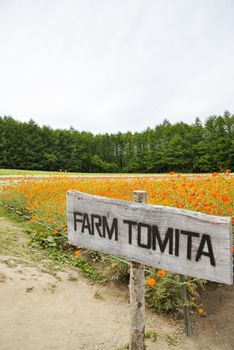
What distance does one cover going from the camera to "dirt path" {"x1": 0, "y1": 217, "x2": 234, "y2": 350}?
271cm

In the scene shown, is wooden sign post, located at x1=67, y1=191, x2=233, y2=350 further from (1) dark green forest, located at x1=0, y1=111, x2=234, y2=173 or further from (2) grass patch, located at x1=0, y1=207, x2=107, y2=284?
(1) dark green forest, located at x1=0, y1=111, x2=234, y2=173

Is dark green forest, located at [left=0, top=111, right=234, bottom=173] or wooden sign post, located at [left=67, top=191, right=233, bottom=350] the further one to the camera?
dark green forest, located at [left=0, top=111, right=234, bottom=173]

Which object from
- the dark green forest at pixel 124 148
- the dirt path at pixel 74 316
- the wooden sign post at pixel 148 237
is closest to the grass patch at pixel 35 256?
the dirt path at pixel 74 316

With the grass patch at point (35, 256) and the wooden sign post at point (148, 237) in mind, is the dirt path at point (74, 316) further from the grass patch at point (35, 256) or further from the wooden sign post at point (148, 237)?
the wooden sign post at point (148, 237)

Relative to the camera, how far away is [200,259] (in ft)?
5.07

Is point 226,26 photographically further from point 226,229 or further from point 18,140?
point 18,140

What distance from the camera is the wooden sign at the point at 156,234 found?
4.87 feet

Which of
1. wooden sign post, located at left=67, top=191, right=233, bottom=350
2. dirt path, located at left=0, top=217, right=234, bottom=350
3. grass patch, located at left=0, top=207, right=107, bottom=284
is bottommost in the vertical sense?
dirt path, located at left=0, top=217, right=234, bottom=350

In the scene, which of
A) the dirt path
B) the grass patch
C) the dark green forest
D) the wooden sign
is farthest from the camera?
the dark green forest

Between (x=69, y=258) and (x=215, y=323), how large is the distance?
88.4 inches

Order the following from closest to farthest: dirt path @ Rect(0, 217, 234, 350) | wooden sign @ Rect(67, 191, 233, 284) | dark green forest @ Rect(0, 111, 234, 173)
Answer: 1. wooden sign @ Rect(67, 191, 233, 284)
2. dirt path @ Rect(0, 217, 234, 350)
3. dark green forest @ Rect(0, 111, 234, 173)

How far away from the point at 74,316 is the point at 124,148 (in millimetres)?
45166

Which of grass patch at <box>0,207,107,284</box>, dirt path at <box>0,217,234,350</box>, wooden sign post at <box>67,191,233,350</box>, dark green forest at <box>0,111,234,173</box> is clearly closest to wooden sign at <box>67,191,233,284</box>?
wooden sign post at <box>67,191,233,350</box>

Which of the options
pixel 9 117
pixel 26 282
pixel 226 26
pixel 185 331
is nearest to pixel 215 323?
pixel 185 331
